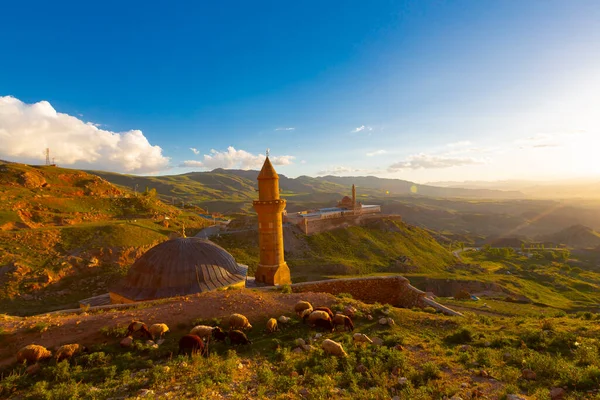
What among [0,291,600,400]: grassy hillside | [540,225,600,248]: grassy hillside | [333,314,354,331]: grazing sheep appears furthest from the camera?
[540,225,600,248]: grassy hillside

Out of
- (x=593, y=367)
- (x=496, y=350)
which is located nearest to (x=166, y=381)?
(x=496, y=350)

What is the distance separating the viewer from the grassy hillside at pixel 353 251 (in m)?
41.4

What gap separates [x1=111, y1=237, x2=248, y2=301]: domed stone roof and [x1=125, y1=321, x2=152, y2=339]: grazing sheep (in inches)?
251

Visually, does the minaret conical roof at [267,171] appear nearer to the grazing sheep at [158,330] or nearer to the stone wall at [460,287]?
the grazing sheep at [158,330]

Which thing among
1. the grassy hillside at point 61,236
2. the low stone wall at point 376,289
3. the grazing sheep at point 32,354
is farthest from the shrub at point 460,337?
the grassy hillside at point 61,236

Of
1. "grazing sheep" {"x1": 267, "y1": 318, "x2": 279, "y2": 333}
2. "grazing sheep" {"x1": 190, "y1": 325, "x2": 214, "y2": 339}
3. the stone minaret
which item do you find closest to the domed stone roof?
the stone minaret

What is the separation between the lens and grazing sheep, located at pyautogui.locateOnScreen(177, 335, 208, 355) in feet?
29.1

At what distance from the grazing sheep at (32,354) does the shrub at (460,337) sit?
13460 mm

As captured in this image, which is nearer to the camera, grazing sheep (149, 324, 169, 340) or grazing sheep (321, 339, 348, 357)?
grazing sheep (321, 339, 348, 357)

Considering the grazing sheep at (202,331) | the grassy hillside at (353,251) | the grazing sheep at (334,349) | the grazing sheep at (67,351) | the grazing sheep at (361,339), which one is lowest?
the grassy hillside at (353,251)

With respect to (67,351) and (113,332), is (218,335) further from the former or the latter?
(67,351)

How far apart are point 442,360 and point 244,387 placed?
20.5 feet

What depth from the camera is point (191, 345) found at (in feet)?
29.3

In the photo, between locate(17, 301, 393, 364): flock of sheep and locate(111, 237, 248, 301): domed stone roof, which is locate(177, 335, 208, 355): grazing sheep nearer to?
locate(17, 301, 393, 364): flock of sheep
